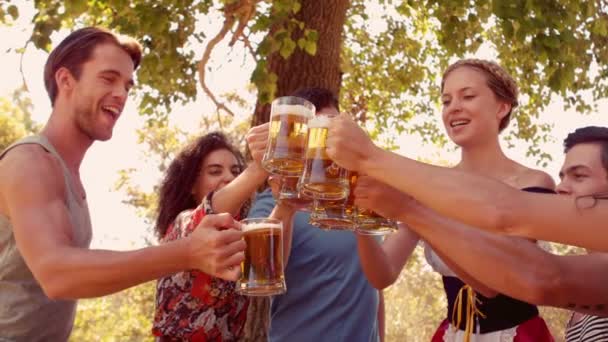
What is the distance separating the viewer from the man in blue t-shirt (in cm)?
333

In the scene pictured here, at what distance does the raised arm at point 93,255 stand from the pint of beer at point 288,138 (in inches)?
10.3

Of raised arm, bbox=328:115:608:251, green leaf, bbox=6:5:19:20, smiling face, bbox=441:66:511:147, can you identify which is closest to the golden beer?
raised arm, bbox=328:115:608:251

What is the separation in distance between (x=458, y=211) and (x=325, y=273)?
1.71m

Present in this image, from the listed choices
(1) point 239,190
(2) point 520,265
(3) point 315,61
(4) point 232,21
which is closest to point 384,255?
(1) point 239,190

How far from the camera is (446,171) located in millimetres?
1793

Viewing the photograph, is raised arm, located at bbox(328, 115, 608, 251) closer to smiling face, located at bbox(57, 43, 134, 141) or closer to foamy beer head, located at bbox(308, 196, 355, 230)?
foamy beer head, located at bbox(308, 196, 355, 230)

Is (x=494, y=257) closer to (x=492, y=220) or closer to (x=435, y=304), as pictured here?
(x=492, y=220)

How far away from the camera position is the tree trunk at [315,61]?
540 cm

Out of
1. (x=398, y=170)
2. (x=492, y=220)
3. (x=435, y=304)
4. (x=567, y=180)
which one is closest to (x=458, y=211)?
(x=492, y=220)

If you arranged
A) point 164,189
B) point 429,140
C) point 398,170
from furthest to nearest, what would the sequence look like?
point 429,140, point 164,189, point 398,170

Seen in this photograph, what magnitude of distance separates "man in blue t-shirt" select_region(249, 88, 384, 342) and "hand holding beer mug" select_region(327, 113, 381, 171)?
4.64 ft

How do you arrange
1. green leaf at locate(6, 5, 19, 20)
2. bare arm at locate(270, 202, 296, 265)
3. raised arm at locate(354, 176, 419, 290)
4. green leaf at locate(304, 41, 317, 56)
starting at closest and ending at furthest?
1. raised arm at locate(354, 176, 419, 290)
2. bare arm at locate(270, 202, 296, 265)
3. green leaf at locate(304, 41, 317, 56)
4. green leaf at locate(6, 5, 19, 20)

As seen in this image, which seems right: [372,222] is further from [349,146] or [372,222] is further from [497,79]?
[497,79]

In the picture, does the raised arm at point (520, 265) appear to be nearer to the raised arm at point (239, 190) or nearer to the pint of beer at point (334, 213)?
the pint of beer at point (334, 213)
